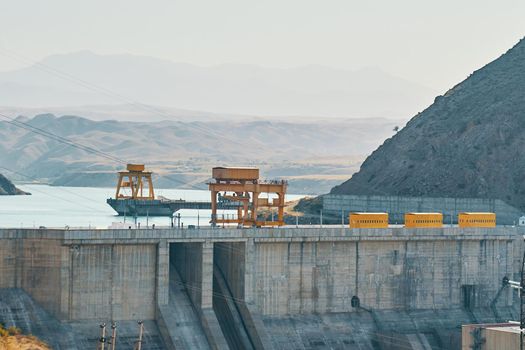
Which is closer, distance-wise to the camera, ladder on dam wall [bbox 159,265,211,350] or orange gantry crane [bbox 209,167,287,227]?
ladder on dam wall [bbox 159,265,211,350]

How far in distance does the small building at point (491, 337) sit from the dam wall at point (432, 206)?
58.9 m

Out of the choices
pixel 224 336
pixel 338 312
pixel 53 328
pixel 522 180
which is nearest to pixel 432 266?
pixel 338 312

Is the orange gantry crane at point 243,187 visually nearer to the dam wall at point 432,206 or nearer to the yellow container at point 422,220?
the yellow container at point 422,220

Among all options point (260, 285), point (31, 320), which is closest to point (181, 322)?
point (260, 285)

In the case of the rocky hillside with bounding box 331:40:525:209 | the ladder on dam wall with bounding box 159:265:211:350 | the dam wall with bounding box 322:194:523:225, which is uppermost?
the rocky hillside with bounding box 331:40:525:209

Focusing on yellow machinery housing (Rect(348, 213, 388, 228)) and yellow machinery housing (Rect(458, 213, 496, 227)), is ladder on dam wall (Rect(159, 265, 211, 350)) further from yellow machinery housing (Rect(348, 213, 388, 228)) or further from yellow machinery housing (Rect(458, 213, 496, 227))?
yellow machinery housing (Rect(458, 213, 496, 227))

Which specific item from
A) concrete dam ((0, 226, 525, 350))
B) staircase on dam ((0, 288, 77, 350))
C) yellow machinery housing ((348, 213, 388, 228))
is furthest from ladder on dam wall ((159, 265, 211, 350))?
yellow machinery housing ((348, 213, 388, 228))

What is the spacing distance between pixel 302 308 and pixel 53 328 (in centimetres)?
2424

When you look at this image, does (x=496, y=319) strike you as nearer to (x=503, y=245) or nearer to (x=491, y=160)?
(x=503, y=245)

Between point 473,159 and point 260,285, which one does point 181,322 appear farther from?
point 473,159

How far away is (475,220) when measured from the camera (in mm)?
134125

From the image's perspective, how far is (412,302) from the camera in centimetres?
12425

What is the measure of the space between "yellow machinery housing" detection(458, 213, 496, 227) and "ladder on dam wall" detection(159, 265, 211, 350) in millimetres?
33523

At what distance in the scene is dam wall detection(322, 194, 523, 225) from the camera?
160 metres
